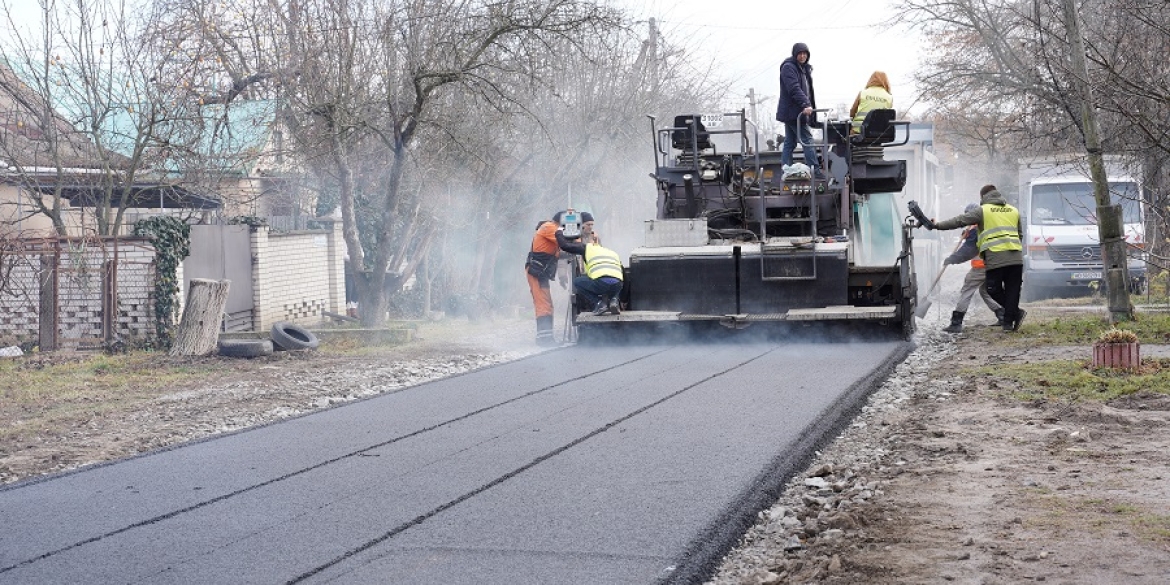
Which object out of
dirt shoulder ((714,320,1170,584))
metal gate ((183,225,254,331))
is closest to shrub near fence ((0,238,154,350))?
metal gate ((183,225,254,331))

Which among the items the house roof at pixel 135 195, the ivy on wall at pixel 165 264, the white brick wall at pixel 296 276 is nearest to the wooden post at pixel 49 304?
the ivy on wall at pixel 165 264

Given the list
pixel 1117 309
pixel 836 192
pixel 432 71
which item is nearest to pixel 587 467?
pixel 836 192

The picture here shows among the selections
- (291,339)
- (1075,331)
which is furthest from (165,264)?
(1075,331)

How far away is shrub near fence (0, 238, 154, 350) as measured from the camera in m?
15.9

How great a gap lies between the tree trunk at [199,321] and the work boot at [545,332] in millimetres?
3856

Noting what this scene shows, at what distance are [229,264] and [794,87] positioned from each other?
9.32 metres

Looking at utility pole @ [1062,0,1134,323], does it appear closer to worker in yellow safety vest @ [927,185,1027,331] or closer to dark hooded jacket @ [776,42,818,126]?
worker in yellow safety vest @ [927,185,1027,331]

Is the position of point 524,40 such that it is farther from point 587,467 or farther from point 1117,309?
point 587,467

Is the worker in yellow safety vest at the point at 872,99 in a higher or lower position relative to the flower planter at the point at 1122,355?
higher

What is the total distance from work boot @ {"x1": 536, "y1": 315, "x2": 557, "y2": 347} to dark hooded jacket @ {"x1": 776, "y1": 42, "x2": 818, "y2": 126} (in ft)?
12.6

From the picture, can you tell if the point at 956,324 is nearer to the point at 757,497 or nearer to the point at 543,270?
the point at 543,270

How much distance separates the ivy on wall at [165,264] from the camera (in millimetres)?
16094

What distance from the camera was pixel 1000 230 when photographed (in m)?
14.5

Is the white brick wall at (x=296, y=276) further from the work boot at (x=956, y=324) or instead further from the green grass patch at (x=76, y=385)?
the work boot at (x=956, y=324)
